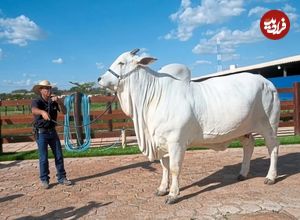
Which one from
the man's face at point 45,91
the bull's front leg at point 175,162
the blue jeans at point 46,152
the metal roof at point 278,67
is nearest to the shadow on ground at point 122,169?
the blue jeans at point 46,152

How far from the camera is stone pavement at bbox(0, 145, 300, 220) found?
15.5ft

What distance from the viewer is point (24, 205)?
211 inches

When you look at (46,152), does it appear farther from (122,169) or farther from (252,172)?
(252,172)

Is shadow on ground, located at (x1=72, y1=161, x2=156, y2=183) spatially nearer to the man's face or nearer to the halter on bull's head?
the man's face

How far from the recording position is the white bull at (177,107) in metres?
5.19

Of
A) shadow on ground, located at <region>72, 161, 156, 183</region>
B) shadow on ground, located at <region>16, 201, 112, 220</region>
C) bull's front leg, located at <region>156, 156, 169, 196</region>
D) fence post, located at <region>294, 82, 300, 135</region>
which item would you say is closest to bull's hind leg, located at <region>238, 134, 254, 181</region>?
bull's front leg, located at <region>156, 156, 169, 196</region>

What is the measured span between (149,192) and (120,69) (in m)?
1.87

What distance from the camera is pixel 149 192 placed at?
568 cm

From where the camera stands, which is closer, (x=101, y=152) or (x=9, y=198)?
(x=9, y=198)

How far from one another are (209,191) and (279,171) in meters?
1.73

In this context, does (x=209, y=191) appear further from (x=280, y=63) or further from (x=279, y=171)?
(x=280, y=63)

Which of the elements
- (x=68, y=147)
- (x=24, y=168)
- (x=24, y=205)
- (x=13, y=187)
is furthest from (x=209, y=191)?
(x=68, y=147)

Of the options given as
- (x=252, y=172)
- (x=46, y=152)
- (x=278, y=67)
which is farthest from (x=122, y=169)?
(x=278, y=67)

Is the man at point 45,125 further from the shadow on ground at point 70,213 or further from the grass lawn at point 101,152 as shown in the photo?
the grass lawn at point 101,152
